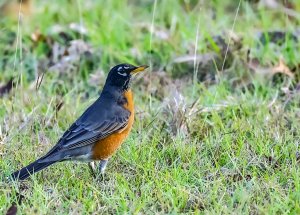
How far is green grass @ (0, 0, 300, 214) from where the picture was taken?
16.8 ft

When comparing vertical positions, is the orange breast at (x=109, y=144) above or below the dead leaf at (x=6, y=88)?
above

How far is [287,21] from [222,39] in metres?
0.84

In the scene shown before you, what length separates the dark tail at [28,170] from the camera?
5.32m

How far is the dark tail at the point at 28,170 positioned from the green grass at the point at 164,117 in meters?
0.07

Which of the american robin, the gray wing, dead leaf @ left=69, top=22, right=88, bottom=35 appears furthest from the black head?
dead leaf @ left=69, top=22, right=88, bottom=35

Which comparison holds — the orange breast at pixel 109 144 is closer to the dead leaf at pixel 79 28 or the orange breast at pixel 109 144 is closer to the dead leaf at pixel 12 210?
the dead leaf at pixel 12 210

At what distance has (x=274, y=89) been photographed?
24.2 feet

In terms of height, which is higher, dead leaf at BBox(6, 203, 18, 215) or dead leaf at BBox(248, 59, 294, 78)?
dead leaf at BBox(248, 59, 294, 78)

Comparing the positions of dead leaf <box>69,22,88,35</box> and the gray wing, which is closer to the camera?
the gray wing

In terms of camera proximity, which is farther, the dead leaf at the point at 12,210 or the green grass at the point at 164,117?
the green grass at the point at 164,117

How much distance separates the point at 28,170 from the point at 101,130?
0.73m

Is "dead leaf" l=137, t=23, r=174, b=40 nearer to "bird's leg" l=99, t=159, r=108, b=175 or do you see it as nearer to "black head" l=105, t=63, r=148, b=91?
"black head" l=105, t=63, r=148, b=91

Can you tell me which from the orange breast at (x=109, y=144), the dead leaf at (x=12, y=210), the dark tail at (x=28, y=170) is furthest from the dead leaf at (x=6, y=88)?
the dead leaf at (x=12, y=210)

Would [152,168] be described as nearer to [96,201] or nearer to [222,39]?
[96,201]
